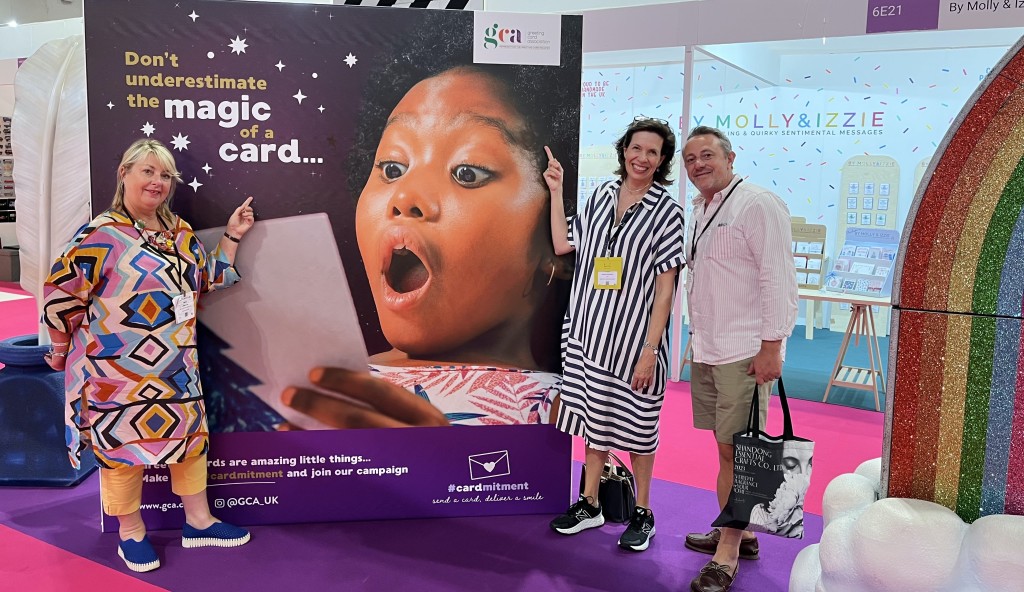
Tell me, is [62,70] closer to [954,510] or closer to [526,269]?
[526,269]

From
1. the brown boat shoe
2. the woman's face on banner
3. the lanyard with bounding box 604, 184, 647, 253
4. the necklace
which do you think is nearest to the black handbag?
the brown boat shoe

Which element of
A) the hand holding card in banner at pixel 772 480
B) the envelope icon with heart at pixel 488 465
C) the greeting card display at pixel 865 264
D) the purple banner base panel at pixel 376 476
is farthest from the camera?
the greeting card display at pixel 865 264

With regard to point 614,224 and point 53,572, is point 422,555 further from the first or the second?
point 614,224

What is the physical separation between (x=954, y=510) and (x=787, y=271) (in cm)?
118

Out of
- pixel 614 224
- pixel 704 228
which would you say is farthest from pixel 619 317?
pixel 704 228

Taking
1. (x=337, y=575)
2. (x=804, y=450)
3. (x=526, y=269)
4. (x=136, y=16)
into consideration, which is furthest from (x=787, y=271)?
(x=136, y=16)

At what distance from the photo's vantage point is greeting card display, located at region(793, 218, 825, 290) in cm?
567

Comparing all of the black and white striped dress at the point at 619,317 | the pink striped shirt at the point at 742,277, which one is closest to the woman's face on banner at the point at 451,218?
the black and white striped dress at the point at 619,317

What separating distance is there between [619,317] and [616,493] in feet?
2.73

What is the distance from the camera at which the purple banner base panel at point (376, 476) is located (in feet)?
10.5

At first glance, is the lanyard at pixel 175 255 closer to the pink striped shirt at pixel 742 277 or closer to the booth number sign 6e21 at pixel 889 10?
the pink striped shirt at pixel 742 277

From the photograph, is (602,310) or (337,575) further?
(602,310)

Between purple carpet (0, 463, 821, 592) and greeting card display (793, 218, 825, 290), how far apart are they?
263cm

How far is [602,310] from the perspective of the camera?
3041 mm
